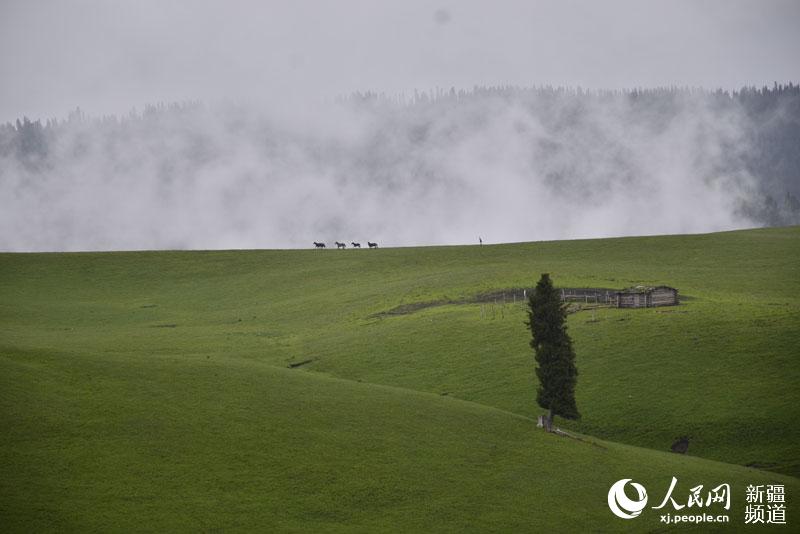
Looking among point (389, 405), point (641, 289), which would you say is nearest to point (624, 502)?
point (389, 405)

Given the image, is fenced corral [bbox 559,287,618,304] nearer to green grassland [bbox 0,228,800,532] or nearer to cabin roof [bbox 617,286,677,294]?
cabin roof [bbox 617,286,677,294]

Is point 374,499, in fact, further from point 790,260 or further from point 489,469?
point 790,260

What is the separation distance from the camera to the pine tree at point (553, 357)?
54250mm

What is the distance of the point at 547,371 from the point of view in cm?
5531

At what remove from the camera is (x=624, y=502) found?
43438 millimetres

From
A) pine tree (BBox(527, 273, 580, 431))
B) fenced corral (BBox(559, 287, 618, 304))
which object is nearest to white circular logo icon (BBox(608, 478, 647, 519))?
pine tree (BBox(527, 273, 580, 431))

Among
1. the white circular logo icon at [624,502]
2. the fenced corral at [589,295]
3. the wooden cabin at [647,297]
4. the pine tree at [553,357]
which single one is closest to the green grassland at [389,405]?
the white circular logo icon at [624,502]

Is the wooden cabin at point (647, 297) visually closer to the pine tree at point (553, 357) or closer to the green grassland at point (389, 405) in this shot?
the green grassland at point (389, 405)

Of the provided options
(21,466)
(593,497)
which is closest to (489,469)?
(593,497)

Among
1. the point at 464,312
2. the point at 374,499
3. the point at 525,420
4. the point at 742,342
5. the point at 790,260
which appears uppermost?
the point at 790,260

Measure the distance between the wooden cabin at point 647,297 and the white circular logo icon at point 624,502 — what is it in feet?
122

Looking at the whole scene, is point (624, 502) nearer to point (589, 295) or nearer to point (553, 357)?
point (553, 357)

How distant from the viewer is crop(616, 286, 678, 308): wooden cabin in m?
81.1

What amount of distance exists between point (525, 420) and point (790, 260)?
6078cm
